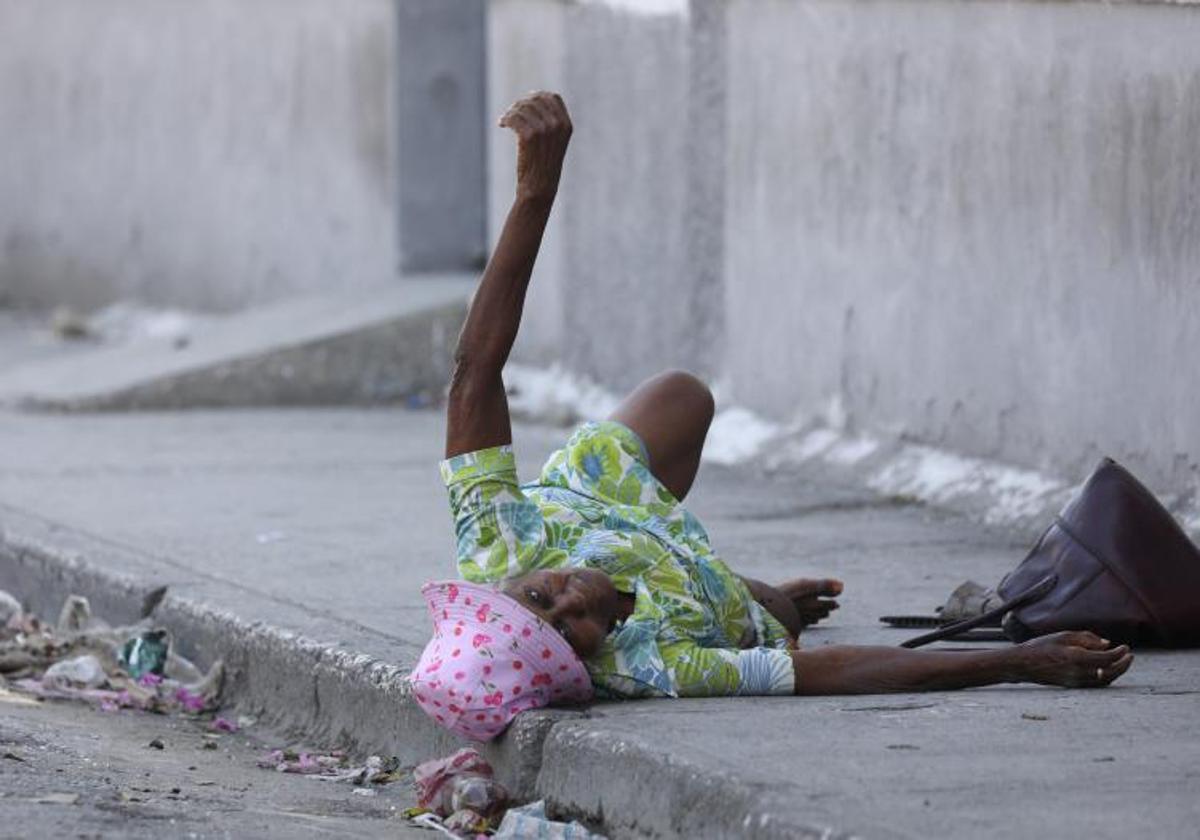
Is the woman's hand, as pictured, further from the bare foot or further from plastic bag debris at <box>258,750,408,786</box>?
plastic bag debris at <box>258,750,408,786</box>

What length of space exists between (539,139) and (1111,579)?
55.7 inches

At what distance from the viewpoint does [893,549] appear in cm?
662

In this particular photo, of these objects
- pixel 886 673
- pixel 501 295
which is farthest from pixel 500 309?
pixel 886 673

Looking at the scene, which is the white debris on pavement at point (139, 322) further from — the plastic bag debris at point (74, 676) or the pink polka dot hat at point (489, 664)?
the pink polka dot hat at point (489, 664)

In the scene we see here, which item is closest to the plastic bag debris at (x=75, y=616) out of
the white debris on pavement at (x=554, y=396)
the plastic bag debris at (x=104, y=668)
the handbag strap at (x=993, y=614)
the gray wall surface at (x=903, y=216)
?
the plastic bag debris at (x=104, y=668)

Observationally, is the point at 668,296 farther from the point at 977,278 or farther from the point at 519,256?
the point at 519,256

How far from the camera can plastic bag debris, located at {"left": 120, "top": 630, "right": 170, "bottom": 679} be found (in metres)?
5.93

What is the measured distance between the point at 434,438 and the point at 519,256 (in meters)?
4.97

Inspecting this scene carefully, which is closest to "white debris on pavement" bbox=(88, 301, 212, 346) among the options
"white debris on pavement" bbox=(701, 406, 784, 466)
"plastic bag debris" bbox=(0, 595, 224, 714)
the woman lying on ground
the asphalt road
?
"white debris on pavement" bbox=(701, 406, 784, 466)

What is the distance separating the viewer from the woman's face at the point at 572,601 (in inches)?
175

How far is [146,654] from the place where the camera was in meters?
5.95

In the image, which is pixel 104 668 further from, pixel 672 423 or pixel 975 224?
pixel 975 224

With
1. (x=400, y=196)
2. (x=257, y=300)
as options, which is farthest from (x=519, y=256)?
(x=257, y=300)

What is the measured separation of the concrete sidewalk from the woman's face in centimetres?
13
